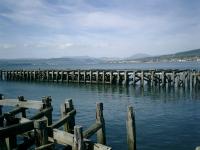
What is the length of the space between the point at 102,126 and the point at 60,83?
3816cm

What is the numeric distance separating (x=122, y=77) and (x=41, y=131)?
110ft

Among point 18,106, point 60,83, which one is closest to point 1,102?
point 18,106

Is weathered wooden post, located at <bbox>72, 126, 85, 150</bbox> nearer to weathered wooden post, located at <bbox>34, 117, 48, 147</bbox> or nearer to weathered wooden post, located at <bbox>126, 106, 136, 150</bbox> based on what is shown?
weathered wooden post, located at <bbox>34, 117, 48, 147</bbox>

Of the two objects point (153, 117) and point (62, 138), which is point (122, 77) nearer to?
point (153, 117)

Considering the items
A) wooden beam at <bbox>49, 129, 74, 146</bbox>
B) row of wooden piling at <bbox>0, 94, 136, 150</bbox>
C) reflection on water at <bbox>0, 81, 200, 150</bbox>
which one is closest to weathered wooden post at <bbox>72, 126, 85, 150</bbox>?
row of wooden piling at <bbox>0, 94, 136, 150</bbox>

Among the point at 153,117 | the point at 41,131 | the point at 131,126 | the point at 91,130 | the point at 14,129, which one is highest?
the point at 14,129

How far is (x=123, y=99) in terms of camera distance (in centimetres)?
2867

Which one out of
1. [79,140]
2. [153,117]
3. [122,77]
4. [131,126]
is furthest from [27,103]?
[122,77]

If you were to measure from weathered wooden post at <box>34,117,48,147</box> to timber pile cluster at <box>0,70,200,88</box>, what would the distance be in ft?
93.1

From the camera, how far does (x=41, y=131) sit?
739cm

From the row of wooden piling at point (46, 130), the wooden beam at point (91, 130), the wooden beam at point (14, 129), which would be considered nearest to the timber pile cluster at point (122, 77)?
the row of wooden piling at point (46, 130)

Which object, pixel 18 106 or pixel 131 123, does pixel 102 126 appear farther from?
pixel 18 106

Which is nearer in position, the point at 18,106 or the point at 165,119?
the point at 18,106

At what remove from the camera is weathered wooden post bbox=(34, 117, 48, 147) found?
23.8 ft
